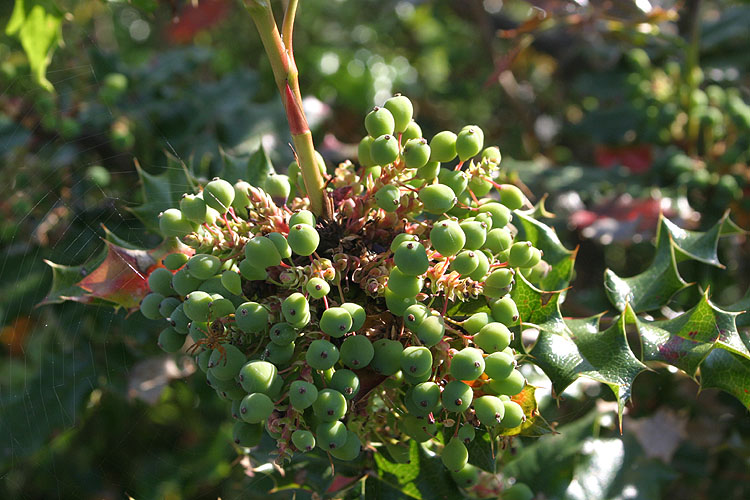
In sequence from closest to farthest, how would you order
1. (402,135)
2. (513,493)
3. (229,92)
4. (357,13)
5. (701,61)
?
(402,135), (513,493), (229,92), (701,61), (357,13)

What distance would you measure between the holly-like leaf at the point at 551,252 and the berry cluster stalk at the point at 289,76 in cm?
39

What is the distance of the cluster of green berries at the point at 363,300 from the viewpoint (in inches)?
32.4

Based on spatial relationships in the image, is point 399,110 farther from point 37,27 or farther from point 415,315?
point 37,27

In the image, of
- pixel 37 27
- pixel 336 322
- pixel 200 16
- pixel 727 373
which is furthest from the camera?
pixel 200 16

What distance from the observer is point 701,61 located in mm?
2281

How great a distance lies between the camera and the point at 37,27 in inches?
61.0

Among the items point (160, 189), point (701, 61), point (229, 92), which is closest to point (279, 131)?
point (229, 92)

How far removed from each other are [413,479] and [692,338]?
520 millimetres

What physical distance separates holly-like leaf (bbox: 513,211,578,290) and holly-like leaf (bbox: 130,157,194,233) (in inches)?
24.9

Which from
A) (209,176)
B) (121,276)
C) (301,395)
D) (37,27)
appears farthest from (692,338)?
(37,27)

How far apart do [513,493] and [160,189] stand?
2.96ft

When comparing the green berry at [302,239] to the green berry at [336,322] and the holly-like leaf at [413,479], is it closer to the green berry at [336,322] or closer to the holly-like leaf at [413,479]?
the green berry at [336,322]

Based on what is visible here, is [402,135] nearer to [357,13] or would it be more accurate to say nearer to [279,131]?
[279,131]

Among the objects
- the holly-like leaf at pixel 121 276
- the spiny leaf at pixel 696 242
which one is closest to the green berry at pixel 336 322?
the holly-like leaf at pixel 121 276
